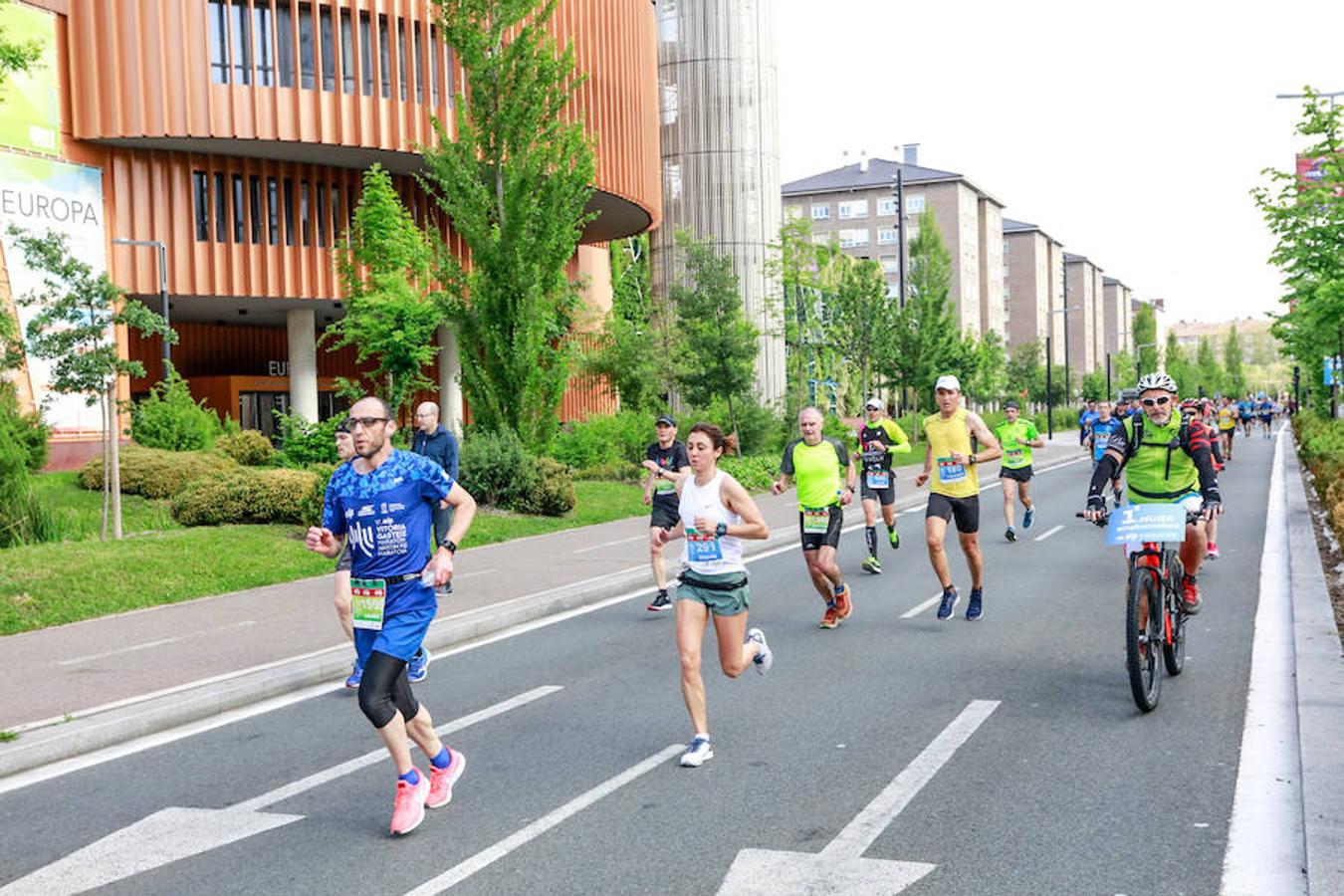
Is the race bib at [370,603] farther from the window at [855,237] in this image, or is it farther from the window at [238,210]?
the window at [855,237]

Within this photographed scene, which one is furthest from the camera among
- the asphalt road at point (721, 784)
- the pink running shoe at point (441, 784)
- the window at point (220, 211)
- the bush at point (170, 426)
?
the window at point (220, 211)

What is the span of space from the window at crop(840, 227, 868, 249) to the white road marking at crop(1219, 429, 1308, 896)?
102 metres

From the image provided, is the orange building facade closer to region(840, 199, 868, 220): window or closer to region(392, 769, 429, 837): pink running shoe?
region(392, 769, 429, 837): pink running shoe

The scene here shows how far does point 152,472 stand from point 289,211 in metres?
18.0

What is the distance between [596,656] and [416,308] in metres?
20.5

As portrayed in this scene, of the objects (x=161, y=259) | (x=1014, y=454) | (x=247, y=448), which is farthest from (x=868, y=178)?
(x=1014, y=454)

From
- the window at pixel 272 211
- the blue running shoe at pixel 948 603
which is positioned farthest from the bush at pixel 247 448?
the blue running shoe at pixel 948 603

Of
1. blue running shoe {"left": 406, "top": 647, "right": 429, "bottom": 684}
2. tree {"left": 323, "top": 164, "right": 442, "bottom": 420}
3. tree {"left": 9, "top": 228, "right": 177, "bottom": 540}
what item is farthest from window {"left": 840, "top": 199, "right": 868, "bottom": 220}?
blue running shoe {"left": 406, "top": 647, "right": 429, "bottom": 684}

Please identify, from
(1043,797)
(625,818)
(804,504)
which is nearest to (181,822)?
(625,818)

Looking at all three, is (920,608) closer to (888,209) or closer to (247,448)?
(247,448)

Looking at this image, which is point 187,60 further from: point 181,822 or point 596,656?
point 181,822

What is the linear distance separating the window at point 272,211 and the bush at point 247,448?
978 centimetres

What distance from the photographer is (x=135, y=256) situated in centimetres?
3566

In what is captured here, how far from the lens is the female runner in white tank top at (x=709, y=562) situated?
6598 millimetres
